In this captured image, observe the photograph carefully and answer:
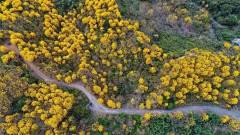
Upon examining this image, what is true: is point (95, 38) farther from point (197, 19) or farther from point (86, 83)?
point (197, 19)

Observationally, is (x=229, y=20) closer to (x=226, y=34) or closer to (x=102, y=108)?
(x=226, y=34)

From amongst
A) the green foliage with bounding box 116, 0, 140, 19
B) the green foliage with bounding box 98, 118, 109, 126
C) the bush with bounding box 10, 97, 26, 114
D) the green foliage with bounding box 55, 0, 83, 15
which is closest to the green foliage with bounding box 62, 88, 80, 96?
the green foliage with bounding box 98, 118, 109, 126

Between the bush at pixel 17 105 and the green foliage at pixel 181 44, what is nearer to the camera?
the bush at pixel 17 105

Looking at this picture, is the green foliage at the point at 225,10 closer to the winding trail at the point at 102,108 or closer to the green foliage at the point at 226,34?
the green foliage at the point at 226,34

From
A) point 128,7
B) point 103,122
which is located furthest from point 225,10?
point 103,122

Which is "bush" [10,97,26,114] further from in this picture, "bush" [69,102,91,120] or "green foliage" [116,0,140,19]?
"green foliage" [116,0,140,19]

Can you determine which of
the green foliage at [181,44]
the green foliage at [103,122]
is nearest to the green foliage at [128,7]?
the green foliage at [181,44]

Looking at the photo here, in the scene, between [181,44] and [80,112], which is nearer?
[80,112]

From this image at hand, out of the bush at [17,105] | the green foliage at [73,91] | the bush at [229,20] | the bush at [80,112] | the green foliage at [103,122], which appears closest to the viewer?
the bush at [17,105]
